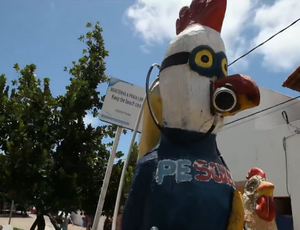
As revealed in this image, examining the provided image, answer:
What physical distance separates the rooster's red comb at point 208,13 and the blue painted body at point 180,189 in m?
0.81

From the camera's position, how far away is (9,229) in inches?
286

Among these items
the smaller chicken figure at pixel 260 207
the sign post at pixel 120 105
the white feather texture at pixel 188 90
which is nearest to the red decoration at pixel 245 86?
the white feather texture at pixel 188 90

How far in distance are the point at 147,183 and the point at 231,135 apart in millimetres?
7989

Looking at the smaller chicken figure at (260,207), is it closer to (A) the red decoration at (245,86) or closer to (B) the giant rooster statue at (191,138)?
(B) the giant rooster statue at (191,138)

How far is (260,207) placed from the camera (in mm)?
4355

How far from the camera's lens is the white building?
301 inches

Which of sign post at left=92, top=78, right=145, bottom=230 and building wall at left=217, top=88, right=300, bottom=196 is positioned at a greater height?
building wall at left=217, top=88, right=300, bottom=196

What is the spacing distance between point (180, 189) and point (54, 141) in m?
4.66

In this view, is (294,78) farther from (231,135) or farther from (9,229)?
(9,229)

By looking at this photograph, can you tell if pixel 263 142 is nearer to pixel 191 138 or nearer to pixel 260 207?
pixel 260 207

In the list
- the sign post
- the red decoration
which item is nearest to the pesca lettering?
the red decoration

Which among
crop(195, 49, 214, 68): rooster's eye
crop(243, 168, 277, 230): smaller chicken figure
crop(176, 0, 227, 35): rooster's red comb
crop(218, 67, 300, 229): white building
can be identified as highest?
crop(218, 67, 300, 229): white building

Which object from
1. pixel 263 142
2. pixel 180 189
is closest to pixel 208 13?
pixel 180 189

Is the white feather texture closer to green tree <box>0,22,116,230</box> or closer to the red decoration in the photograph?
the red decoration
